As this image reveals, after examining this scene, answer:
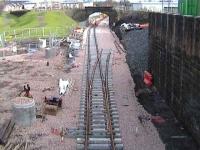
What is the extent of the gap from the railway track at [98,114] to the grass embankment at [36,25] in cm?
3129

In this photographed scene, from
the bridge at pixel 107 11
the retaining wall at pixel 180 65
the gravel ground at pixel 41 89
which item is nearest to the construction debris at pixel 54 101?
the gravel ground at pixel 41 89

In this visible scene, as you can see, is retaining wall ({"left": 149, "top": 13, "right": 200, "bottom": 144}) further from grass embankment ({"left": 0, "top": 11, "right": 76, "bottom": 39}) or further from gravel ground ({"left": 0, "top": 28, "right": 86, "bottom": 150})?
grass embankment ({"left": 0, "top": 11, "right": 76, "bottom": 39})

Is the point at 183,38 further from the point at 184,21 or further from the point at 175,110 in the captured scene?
the point at 175,110

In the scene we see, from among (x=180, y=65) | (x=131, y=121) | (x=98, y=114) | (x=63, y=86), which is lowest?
(x=131, y=121)

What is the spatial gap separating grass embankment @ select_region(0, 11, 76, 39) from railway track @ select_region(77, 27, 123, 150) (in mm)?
31288

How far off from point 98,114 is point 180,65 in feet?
16.4

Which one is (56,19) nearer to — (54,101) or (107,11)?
(107,11)

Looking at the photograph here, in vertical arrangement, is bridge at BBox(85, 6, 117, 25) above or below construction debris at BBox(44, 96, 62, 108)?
above

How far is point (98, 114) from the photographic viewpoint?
878 inches

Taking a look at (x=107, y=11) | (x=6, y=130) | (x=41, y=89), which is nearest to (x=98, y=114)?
(x=6, y=130)

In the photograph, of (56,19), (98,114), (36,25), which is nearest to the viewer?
(98,114)

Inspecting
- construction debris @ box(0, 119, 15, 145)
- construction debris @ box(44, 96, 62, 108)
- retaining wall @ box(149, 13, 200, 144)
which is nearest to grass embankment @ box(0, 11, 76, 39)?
retaining wall @ box(149, 13, 200, 144)

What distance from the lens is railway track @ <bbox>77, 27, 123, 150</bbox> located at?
18.4 meters

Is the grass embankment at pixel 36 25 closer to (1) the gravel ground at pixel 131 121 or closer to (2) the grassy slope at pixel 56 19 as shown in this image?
(2) the grassy slope at pixel 56 19
